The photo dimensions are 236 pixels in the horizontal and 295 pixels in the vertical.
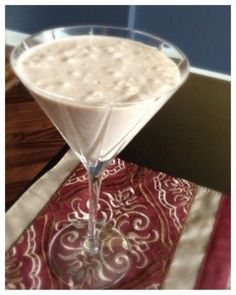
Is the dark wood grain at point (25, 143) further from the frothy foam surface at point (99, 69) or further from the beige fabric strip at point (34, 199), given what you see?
the frothy foam surface at point (99, 69)

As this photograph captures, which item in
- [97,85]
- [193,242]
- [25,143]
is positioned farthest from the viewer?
[25,143]

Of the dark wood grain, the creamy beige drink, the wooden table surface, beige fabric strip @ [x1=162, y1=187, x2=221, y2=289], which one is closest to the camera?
the creamy beige drink

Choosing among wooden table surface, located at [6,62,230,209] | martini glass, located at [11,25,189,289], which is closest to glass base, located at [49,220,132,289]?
martini glass, located at [11,25,189,289]

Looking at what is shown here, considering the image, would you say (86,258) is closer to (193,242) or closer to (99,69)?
(193,242)

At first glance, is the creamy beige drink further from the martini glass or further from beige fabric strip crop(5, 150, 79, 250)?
beige fabric strip crop(5, 150, 79, 250)

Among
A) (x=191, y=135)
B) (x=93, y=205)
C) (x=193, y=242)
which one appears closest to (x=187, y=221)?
(x=193, y=242)

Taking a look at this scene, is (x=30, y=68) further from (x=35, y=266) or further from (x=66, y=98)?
(x=35, y=266)

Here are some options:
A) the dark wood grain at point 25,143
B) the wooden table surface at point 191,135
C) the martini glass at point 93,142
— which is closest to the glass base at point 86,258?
the martini glass at point 93,142
